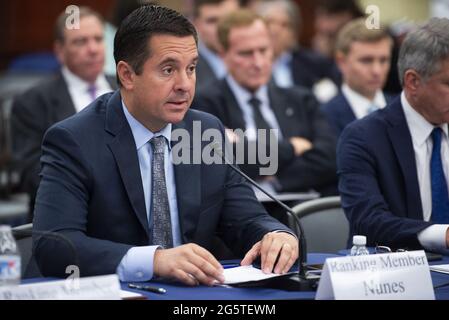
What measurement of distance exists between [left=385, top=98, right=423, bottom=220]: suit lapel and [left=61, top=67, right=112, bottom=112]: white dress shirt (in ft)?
7.27

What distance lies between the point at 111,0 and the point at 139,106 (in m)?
6.57

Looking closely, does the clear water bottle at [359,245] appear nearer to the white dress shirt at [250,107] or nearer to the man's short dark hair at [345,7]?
the white dress shirt at [250,107]

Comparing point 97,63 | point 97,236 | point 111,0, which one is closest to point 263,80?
point 97,63

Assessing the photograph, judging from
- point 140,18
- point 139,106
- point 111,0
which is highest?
point 111,0

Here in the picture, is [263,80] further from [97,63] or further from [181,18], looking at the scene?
[181,18]

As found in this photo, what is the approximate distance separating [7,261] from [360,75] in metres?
3.61

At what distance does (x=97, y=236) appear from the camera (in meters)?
3.07

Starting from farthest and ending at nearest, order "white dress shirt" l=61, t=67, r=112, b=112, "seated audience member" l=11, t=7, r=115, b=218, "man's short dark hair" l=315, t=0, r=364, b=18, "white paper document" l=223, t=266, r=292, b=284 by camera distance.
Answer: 1. "man's short dark hair" l=315, t=0, r=364, b=18
2. "white dress shirt" l=61, t=67, r=112, b=112
3. "seated audience member" l=11, t=7, r=115, b=218
4. "white paper document" l=223, t=266, r=292, b=284

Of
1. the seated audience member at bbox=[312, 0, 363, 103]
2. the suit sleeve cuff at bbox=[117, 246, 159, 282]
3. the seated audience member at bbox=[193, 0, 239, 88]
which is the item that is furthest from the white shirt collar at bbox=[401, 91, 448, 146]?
the seated audience member at bbox=[312, 0, 363, 103]

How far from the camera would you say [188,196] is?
3182 mm

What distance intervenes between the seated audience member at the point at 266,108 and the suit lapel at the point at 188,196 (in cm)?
198

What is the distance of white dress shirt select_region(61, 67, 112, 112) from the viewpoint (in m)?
5.36

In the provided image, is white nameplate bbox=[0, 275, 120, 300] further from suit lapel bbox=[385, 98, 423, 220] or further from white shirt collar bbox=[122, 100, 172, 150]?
suit lapel bbox=[385, 98, 423, 220]
